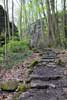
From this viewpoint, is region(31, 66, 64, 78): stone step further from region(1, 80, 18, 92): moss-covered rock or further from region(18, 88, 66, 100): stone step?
region(18, 88, 66, 100): stone step

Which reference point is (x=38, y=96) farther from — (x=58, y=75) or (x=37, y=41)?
(x=37, y=41)

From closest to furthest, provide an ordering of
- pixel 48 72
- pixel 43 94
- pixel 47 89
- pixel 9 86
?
pixel 43 94 < pixel 47 89 < pixel 9 86 < pixel 48 72

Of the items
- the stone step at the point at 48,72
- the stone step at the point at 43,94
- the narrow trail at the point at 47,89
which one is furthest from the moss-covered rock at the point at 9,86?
the stone step at the point at 48,72

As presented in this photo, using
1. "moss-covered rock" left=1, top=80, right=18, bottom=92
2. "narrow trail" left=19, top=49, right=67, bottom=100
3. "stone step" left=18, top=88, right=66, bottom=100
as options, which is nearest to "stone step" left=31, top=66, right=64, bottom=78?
"narrow trail" left=19, top=49, right=67, bottom=100

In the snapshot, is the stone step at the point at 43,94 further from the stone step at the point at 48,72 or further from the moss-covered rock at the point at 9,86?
the stone step at the point at 48,72

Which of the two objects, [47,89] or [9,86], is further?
[9,86]

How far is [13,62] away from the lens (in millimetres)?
9242

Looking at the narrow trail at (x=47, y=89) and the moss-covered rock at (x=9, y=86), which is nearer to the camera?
the narrow trail at (x=47, y=89)

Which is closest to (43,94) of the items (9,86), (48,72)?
(9,86)

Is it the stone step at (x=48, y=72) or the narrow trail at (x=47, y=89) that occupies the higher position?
the stone step at (x=48, y=72)

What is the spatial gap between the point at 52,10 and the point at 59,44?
2.42 meters

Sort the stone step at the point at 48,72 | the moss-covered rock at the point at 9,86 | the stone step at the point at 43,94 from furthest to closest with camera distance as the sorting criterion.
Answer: the stone step at the point at 48,72 → the moss-covered rock at the point at 9,86 → the stone step at the point at 43,94

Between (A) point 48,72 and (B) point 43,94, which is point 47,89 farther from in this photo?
(A) point 48,72

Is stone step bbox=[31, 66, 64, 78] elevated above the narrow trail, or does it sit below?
above
